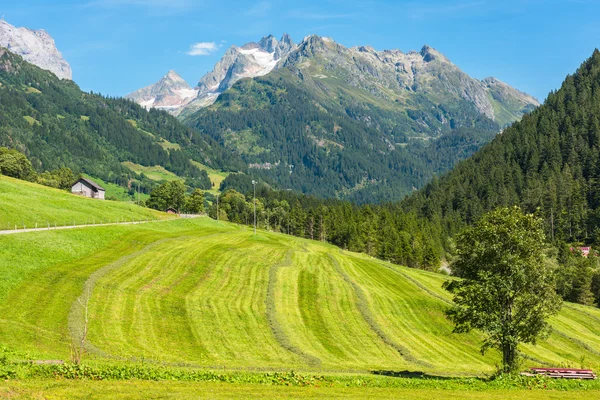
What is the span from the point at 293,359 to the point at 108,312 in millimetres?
18249

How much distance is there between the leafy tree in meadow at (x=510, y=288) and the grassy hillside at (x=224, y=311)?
8756 mm

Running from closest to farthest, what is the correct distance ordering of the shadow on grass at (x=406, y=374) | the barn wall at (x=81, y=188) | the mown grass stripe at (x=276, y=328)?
the shadow on grass at (x=406, y=374), the mown grass stripe at (x=276, y=328), the barn wall at (x=81, y=188)

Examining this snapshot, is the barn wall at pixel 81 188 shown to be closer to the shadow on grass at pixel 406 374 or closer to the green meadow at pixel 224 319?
the green meadow at pixel 224 319

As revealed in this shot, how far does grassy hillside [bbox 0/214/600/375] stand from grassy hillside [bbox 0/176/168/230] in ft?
34.8

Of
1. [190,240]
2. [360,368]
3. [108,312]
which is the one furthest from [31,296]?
[190,240]

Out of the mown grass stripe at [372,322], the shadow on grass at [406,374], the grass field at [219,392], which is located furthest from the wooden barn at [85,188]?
the grass field at [219,392]

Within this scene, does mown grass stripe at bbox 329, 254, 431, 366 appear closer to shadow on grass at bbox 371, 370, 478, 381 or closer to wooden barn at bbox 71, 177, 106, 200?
shadow on grass at bbox 371, 370, 478, 381

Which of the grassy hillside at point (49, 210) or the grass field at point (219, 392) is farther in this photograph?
the grassy hillside at point (49, 210)

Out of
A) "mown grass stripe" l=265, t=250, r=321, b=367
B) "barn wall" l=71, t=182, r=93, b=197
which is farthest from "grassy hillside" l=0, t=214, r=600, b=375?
"barn wall" l=71, t=182, r=93, b=197

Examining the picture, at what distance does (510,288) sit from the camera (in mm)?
43969

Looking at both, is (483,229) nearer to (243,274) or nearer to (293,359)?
(293,359)

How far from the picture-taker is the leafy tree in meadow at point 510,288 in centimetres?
4369

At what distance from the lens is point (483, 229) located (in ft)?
152

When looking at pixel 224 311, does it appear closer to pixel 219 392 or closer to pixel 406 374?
pixel 406 374
